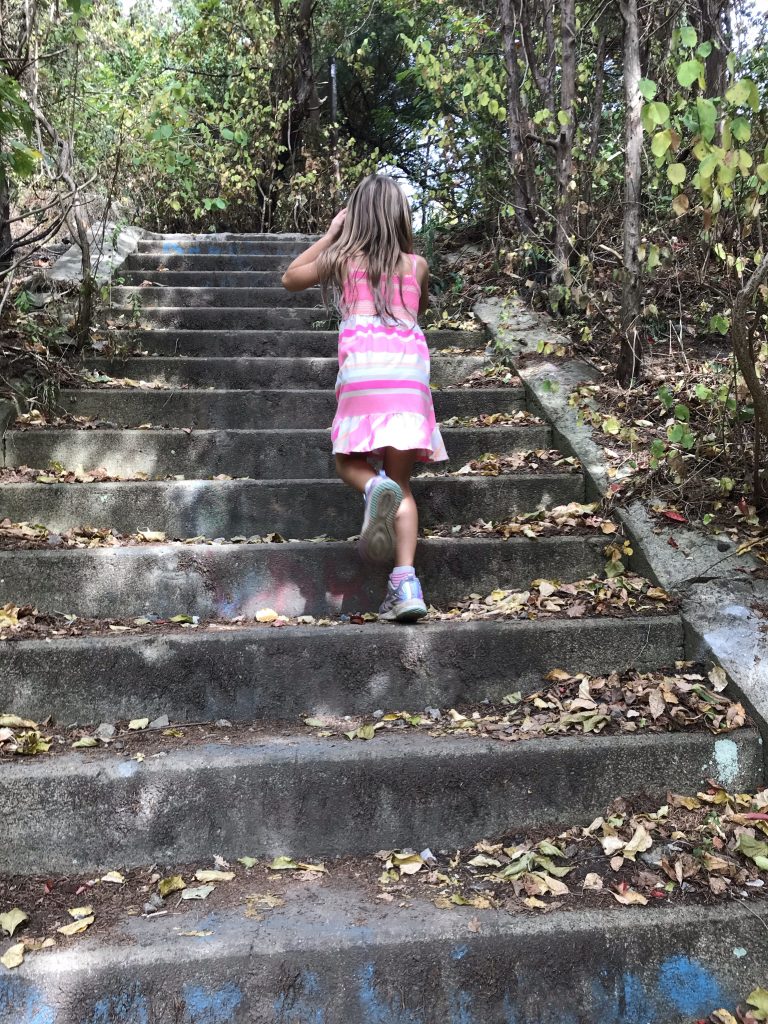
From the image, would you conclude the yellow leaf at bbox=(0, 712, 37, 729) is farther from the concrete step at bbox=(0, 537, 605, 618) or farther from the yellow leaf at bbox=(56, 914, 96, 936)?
the yellow leaf at bbox=(56, 914, 96, 936)

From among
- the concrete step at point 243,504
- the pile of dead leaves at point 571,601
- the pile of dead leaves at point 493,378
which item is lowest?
the pile of dead leaves at point 571,601

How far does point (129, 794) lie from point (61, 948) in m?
0.38

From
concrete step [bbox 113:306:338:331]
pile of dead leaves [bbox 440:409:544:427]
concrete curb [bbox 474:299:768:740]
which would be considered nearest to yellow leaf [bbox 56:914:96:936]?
concrete curb [bbox 474:299:768:740]

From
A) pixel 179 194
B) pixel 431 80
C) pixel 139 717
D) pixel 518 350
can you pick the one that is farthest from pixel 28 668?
pixel 179 194

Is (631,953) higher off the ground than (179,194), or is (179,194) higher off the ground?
(179,194)

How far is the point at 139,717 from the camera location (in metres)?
2.26

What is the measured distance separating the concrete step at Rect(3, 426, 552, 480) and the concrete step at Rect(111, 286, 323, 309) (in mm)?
1968

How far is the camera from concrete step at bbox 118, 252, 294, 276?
5977mm

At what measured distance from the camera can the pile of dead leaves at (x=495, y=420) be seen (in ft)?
12.7

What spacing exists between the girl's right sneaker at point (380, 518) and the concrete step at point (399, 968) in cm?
109

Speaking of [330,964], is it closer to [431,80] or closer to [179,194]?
[431,80]

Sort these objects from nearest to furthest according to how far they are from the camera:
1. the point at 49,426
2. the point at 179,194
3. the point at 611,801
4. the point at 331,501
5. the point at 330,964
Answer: the point at 330,964, the point at 611,801, the point at 331,501, the point at 49,426, the point at 179,194

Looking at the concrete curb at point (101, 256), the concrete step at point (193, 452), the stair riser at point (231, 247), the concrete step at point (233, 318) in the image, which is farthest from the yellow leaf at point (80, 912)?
the stair riser at point (231, 247)

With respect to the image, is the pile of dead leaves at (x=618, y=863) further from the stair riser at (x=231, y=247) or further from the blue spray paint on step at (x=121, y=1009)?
the stair riser at (x=231, y=247)
